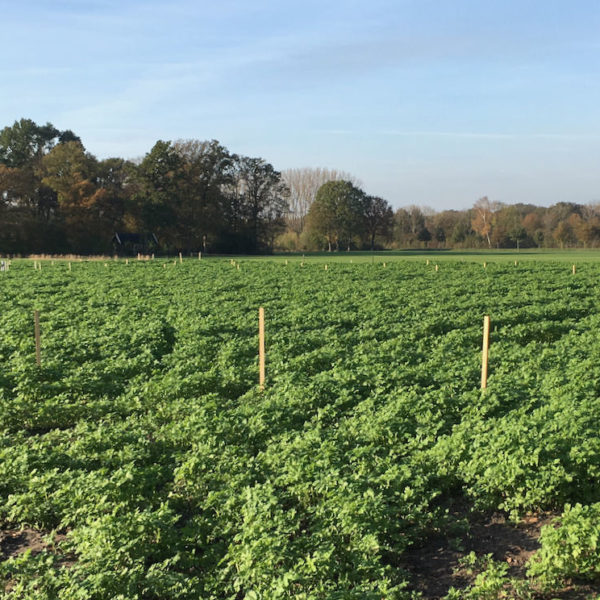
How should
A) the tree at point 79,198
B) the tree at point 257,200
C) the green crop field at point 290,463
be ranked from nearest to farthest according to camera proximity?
the green crop field at point 290,463
the tree at point 79,198
the tree at point 257,200

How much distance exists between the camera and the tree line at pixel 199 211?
3027 inches

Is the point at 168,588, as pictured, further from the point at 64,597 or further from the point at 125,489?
the point at 125,489

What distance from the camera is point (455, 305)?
2138 cm

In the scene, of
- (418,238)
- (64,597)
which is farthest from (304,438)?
(418,238)

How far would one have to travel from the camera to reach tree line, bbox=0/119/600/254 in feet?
252

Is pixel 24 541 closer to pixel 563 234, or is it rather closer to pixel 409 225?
pixel 563 234

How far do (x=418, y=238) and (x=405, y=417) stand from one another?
115 m

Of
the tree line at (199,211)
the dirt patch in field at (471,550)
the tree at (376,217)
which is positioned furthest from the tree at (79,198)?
the dirt patch in field at (471,550)

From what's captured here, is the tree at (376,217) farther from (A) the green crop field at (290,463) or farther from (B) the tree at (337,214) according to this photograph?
(A) the green crop field at (290,463)

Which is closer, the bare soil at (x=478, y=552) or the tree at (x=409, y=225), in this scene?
the bare soil at (x=478, y=552)

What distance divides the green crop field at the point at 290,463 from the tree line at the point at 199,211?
2564 inches

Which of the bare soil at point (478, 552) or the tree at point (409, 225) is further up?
the tree at point (409, 225)

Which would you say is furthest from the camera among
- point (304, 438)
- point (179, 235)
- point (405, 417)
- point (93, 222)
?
point (179, 235)

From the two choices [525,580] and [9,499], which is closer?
[525,580]
